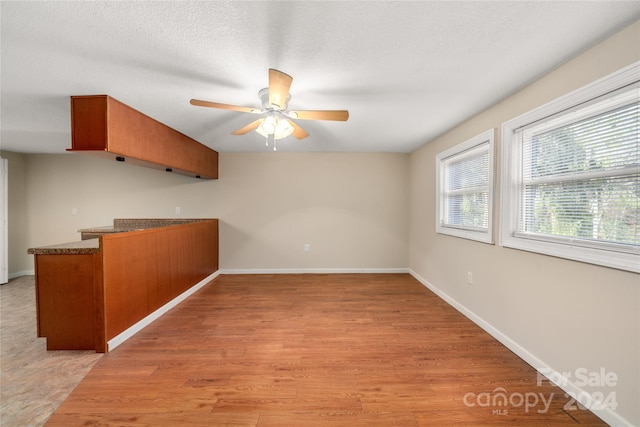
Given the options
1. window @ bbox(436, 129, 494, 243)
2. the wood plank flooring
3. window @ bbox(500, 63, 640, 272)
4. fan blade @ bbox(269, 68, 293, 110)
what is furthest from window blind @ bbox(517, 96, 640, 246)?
fan blade @ bbox(269, 68, 293, 110)

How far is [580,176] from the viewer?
157 centimetres

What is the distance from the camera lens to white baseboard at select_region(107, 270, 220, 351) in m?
2.11

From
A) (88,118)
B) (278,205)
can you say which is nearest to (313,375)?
(88,118)

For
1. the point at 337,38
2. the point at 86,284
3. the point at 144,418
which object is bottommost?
the point at 144,418

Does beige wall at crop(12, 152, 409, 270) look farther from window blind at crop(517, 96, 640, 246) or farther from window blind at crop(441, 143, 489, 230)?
window blind at crop(517, 96, 640, 246)

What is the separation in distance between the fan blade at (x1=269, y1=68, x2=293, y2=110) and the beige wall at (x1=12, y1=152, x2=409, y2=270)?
2667 mm

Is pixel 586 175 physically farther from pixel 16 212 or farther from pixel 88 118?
pixel 16 212

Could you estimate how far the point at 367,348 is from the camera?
2.06 m

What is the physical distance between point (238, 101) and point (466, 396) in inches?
114

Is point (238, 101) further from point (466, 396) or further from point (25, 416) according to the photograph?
point (466, 396)

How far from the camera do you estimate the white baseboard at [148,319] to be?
211 cm

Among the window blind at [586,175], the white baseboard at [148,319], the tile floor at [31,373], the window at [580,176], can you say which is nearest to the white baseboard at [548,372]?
the window at [580,176]

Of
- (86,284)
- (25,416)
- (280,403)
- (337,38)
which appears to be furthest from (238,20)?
(25,416)

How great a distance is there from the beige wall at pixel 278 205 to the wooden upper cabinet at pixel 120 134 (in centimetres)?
131
